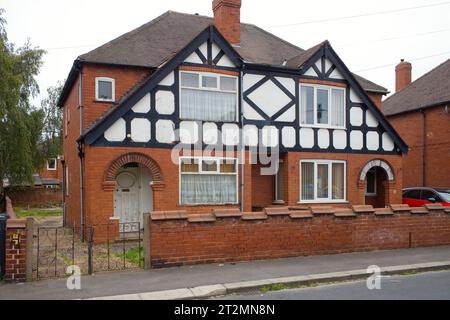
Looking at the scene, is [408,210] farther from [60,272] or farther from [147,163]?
[60,272]

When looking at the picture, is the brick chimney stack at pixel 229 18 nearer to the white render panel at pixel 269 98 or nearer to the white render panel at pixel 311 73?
the white render panel at pixel 269 98

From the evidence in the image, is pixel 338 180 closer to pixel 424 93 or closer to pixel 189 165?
pixel 189 165

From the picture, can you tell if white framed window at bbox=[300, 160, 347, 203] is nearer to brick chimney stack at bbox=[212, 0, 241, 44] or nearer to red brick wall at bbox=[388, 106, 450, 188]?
brick chimney stack at bbox=[212, 0, 241, 44]

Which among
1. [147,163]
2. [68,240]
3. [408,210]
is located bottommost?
[68,240]

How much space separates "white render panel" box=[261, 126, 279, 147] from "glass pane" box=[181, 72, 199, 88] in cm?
304

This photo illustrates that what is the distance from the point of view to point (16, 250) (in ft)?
27.5

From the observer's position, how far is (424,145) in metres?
25.2

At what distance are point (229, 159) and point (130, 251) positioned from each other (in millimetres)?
5222

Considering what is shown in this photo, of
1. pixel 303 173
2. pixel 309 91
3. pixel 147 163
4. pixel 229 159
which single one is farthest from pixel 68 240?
pixel 309 91

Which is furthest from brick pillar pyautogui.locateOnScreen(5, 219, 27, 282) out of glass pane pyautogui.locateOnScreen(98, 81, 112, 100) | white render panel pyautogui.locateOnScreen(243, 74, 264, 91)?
white render panel pyautogui.locateOnScreen(243, 74, 264, 91)

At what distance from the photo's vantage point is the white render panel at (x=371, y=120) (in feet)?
59.9

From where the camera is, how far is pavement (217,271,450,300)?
24.6 feet

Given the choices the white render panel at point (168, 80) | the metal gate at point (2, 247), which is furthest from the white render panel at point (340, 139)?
the metal gate at point (2, 247)
